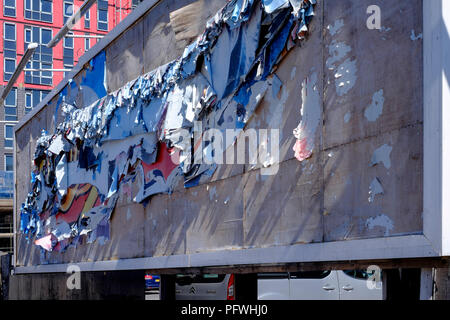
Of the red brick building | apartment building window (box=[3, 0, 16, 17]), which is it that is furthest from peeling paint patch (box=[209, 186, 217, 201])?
apartment building window (box=[3, 0, 16, 17])

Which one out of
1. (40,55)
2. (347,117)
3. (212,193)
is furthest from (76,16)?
(40,55)

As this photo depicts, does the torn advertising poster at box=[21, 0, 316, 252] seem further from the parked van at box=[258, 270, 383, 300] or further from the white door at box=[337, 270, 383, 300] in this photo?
the white door at box=[337, 270, 383, 300]

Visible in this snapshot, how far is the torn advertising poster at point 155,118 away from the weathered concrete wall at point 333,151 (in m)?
0.26

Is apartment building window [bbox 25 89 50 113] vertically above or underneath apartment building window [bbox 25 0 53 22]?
underneath

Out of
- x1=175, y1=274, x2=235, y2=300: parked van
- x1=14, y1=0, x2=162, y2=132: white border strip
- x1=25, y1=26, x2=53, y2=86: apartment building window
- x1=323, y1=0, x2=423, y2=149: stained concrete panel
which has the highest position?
x1=25, y1=26, x2=53, y2=86: apartment building window

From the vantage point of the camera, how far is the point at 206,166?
26.0 feet

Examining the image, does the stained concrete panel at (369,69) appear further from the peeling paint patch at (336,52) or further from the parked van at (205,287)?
the parked van at (205,287)

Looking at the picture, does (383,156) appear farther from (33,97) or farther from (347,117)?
(33,97)

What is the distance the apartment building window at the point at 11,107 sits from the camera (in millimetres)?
48906

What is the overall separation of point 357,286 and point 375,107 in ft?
30.6

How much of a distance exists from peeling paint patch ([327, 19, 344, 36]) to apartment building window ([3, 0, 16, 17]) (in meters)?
47.9

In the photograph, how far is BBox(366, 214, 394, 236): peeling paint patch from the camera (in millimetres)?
5043
